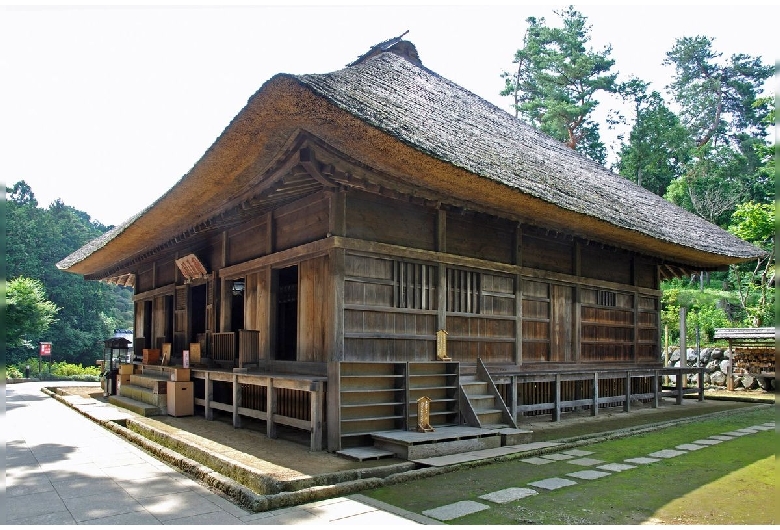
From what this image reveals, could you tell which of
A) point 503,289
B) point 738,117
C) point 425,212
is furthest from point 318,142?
point 738,117

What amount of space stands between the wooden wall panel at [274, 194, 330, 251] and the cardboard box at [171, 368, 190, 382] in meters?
3.29

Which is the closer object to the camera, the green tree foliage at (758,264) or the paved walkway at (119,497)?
the paved walkway at (119,497)

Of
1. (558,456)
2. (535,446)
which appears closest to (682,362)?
(535,446)

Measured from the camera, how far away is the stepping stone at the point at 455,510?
477 centimetres

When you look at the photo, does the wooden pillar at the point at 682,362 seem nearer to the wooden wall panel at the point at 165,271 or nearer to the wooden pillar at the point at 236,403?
the wooden pillar at the point at 236,403

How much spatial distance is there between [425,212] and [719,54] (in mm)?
38857

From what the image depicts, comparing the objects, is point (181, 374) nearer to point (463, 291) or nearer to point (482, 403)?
point (463, 291)

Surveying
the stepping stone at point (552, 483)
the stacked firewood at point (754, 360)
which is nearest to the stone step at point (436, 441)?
the stepping stone at point (552, 483)

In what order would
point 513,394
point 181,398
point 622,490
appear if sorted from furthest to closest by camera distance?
point 181,398 → point 513,394 → point 622,490

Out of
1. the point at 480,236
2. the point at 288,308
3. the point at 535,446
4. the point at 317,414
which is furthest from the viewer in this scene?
the point at 288,308

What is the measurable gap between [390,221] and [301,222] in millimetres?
1402

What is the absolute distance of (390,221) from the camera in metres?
8.51

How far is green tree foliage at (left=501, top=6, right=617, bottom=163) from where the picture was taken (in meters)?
36.6

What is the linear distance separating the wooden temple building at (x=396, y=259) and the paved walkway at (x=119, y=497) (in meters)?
1.87
